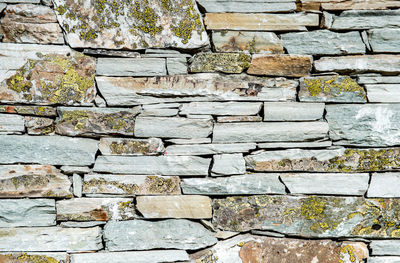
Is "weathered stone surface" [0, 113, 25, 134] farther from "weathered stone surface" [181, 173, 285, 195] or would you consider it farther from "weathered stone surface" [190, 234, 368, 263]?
"weathered stone surface" [190, 234, 368, 263]

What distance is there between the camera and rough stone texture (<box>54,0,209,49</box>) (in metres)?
1.87

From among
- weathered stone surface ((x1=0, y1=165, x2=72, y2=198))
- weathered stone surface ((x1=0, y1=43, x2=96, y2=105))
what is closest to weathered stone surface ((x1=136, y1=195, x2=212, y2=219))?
weathered stone surface ((x1=0, y1=165, x2=72, y2=198))

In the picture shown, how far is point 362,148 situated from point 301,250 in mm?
667

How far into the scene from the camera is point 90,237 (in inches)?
76.1

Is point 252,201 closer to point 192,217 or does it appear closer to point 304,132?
point 192,217

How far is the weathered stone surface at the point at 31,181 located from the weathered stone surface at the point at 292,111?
1.18 metres

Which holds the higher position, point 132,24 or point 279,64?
point 132,24

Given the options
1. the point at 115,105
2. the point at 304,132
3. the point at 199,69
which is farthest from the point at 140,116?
the point at 304,132

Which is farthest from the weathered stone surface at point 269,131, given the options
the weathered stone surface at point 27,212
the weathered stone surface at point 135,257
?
the weathered stone surface at point 27,212

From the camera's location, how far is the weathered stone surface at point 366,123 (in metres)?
1.97

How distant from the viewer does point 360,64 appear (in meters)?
1.96

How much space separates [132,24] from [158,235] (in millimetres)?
1152

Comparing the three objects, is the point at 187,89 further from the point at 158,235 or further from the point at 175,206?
the point at 158,235

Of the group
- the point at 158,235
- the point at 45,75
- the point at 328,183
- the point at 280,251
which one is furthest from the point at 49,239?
the point at 328,183
